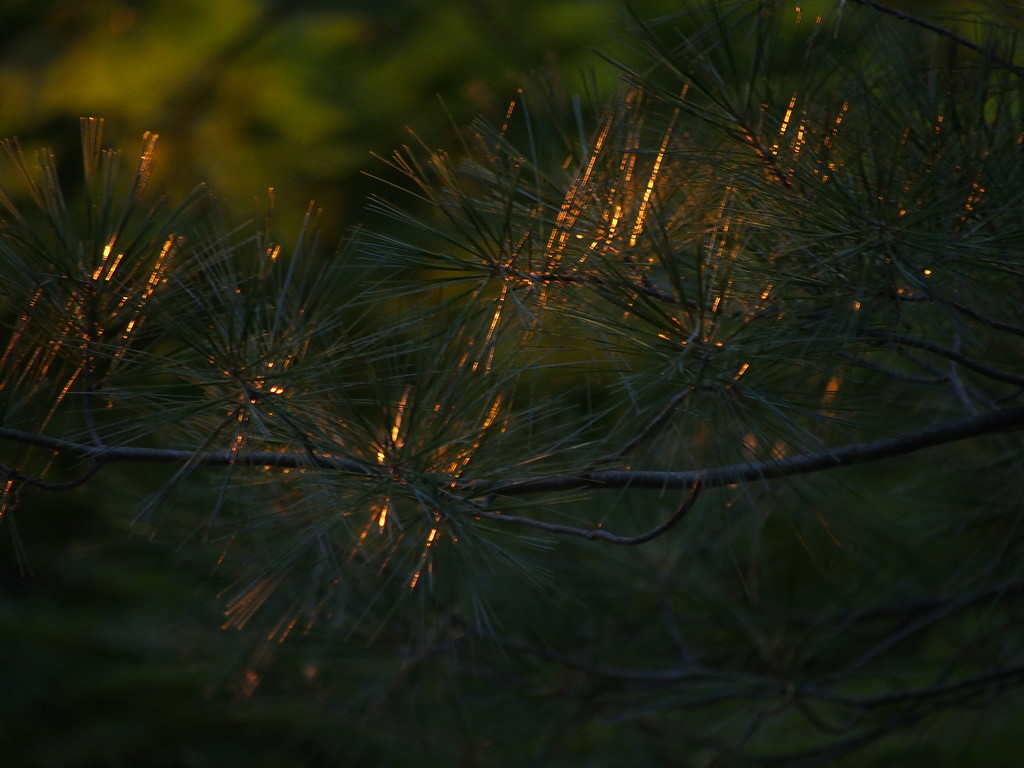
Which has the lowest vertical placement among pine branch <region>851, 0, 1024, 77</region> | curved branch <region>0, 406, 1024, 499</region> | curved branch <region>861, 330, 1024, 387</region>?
curved branch <region>0, 406, 1024, 499</region>

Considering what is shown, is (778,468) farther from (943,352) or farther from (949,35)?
(949,35)

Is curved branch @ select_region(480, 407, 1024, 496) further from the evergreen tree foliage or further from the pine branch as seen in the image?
the pine branch

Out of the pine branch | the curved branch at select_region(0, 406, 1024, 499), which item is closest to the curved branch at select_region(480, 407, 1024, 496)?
the curved branch at select_region(0, 406, 1024, 499)

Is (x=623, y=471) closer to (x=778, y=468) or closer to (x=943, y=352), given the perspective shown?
(x=778, y=468)

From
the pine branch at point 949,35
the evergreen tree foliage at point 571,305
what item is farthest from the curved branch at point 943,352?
the pine branch at point 949,35

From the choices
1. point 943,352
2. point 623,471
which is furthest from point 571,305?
point 943,352

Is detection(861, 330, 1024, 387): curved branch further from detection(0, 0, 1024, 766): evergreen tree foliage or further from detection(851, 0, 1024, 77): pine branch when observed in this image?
detection(851, 0, 1024, 77): pine branch

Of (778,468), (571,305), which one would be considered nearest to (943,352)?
(778,468)

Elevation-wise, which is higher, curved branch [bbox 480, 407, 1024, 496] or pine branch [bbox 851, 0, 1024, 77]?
pine branch [bbox 851, 0, 1024, 77]

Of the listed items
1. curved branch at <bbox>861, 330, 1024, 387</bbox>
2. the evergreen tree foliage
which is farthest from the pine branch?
curved branch at <bbox>861, 330, 1024, 387</bbox>

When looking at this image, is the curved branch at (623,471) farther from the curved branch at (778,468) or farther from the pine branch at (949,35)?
the pine branch at (949,35)

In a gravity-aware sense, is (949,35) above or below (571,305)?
above

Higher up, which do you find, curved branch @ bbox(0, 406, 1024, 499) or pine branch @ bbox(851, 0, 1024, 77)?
pine branch @ bbox(851, 0, 1024, 77)

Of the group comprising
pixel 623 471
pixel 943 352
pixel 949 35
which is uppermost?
pixel 949 35
